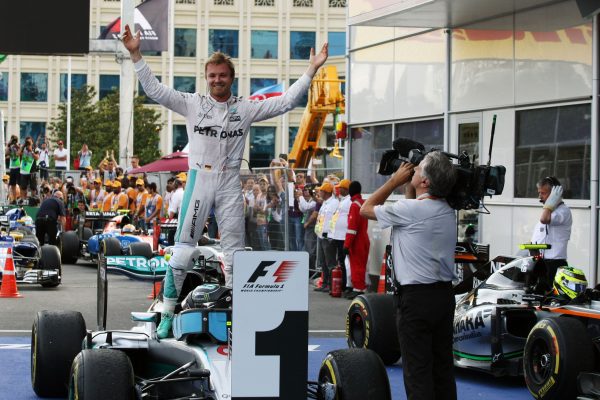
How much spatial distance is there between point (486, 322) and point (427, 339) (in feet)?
11.4

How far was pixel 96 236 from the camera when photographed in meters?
24.0

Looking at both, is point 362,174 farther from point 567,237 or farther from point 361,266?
point 567,237

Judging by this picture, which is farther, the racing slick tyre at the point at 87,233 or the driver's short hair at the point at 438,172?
the racing slick tyre at the point at 87,233

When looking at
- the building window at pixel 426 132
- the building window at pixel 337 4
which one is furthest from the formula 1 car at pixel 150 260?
the building window at pixel 337 4

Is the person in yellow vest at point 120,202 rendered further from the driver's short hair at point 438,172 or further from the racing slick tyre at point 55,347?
the driver's short hair at point 438,172

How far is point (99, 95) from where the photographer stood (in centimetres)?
7700

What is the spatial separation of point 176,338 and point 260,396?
186cm

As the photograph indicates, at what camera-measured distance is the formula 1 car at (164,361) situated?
22.6 feet

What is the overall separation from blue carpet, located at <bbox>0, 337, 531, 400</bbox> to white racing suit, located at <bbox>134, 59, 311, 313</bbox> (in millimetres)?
1810

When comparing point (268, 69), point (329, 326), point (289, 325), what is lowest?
point (329, 326)

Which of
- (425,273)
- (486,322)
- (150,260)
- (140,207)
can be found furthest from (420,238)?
(140,207)

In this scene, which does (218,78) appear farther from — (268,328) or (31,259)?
(31,259)

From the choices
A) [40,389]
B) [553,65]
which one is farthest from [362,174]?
[40,389]

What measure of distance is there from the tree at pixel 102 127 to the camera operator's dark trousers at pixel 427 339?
60.1 m
